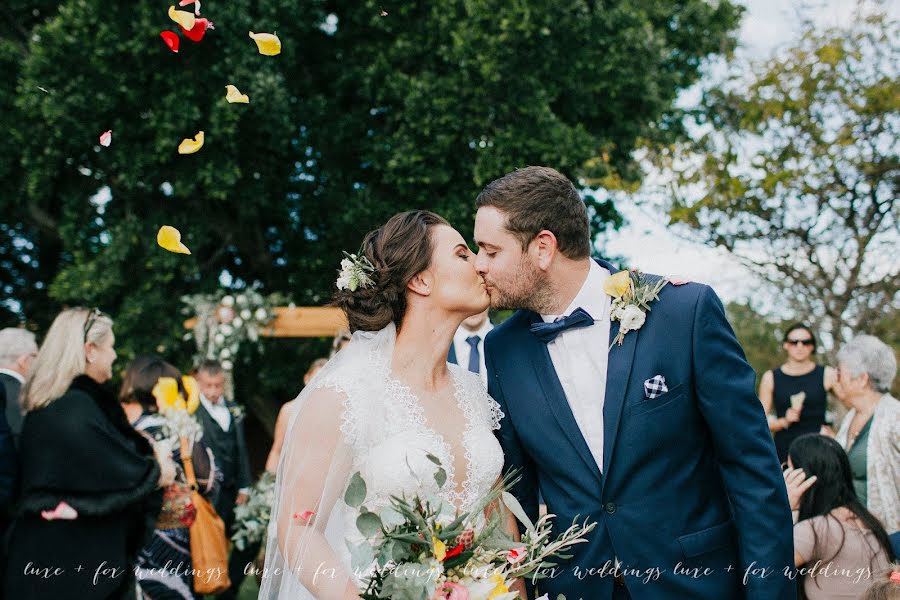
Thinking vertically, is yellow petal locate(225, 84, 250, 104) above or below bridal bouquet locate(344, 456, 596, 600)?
above

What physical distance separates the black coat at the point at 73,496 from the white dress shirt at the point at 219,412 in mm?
2854

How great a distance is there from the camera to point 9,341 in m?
5.61

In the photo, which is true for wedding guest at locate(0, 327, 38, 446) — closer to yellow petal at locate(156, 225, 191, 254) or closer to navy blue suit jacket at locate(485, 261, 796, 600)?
yellow petal at locate(156, 225, 191, 254)

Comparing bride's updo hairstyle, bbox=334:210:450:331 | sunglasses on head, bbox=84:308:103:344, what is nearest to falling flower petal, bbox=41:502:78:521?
sunglasses on head, bbox=84:308:103:344

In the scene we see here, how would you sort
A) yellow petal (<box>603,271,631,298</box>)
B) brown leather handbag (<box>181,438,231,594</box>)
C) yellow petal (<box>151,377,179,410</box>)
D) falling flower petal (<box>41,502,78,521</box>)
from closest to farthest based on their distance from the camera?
yellow petal (<box>603,271,631,298</box>)
falling flower petal (<box>41,502,78,521</box>)
yellow petal (<box>151,377,179,410</box>)
brown leather handbag (<box>181,438,231,594</box>)

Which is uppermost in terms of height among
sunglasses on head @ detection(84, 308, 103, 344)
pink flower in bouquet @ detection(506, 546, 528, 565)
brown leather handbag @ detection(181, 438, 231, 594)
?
sunglasses on head @ detection(84, 308, 103, 344)

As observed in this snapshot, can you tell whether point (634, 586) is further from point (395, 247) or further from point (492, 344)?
point (395, 247)

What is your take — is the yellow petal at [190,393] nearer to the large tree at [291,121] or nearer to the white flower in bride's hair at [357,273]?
the white flower in bride's hair at [357,273]

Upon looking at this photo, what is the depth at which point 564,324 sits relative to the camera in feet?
10.5

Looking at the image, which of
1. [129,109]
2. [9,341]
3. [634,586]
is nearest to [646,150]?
[129,109]

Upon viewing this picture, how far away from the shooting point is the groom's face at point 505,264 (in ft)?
10.6

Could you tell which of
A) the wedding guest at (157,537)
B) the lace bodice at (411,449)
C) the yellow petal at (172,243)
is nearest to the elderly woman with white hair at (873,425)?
the lace bodice at (411,449)

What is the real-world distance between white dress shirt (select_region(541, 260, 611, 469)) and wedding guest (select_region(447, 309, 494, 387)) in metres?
2.25

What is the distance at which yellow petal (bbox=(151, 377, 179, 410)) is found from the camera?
5883 millimetres
